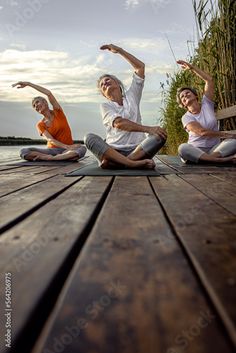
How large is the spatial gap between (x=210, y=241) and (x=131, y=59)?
8.30 ft

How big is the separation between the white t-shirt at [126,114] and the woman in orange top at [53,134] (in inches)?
58.6

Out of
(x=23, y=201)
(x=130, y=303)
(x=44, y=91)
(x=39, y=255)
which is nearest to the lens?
(x=130, y=303)

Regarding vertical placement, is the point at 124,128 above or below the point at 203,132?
above

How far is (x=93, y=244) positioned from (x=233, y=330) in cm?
48

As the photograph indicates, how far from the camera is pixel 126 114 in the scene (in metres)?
3.27

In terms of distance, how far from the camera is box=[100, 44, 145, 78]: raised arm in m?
3.16

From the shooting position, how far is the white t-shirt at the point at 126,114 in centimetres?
324

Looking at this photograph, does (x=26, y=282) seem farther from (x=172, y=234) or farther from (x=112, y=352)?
(x=172, y=234)

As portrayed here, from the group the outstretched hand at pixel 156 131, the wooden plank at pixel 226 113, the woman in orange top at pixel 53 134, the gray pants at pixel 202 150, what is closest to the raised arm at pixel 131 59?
the outstretched hand at pixel 156 131

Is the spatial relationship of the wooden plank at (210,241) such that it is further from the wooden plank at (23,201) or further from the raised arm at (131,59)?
the raised arm at (131,59)

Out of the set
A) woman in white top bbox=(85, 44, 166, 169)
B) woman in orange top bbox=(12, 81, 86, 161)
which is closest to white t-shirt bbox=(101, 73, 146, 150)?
woman in white top bbox=(85, 44, 166, 169)

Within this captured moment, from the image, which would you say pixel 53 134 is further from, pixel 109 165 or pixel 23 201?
pixel 23 201

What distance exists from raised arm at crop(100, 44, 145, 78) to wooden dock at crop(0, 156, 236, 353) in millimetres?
2101

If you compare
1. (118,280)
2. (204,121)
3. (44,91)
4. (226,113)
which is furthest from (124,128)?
(118,280)
